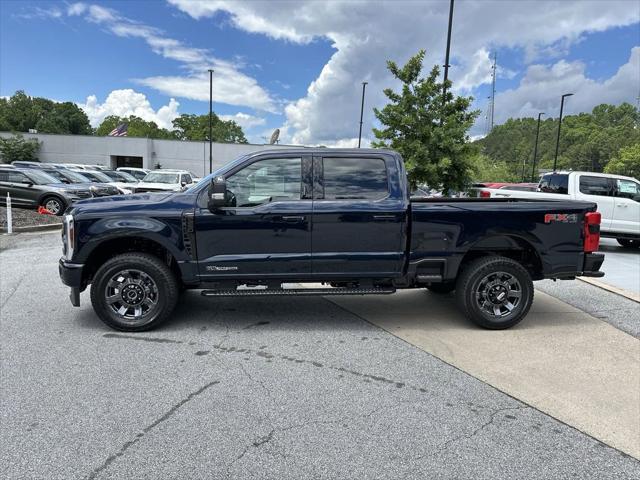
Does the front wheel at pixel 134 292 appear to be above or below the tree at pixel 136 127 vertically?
below

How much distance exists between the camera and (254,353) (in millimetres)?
4324

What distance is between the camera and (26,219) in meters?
13.5

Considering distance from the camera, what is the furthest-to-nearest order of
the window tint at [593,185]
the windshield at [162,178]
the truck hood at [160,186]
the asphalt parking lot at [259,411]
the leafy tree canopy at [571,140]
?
1. the leafy tree canopy at [571,140]
2. the windshield at [162,178]
3. the truck hood at [160,186]
4. the window tint at [593,185]
5. the asphalt parking lot at [259,411]

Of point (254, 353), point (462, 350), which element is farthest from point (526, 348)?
point (254, 353)

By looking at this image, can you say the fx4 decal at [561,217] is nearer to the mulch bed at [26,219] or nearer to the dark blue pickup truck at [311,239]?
the dark blue pickup truck at [311,239]

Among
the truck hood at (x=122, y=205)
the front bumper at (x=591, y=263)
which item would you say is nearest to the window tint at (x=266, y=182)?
the truck hood at (x=122, y=205)

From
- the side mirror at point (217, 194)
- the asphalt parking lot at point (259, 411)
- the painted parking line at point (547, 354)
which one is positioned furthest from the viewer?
the side mirror at point (217, 194)

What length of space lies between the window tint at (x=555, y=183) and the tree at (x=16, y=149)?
170ft

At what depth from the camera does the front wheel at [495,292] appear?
4.94 m

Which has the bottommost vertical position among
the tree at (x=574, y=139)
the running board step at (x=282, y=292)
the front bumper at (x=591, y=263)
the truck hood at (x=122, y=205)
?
the running board step at (x=282, y=292)

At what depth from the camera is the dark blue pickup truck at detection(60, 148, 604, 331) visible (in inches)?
186

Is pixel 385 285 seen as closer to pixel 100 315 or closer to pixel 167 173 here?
pixel 100 315

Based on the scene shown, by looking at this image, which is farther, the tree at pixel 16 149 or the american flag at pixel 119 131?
the american flag at pixel 119 131

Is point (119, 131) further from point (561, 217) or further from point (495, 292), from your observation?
point (561, 217)
